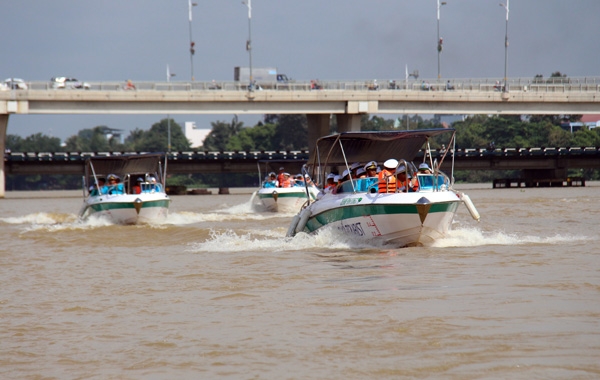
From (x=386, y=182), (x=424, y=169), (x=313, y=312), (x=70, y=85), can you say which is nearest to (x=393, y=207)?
(x=386, y=182)

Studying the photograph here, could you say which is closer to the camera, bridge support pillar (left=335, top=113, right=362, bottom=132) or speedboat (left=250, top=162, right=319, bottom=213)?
speedboat (left=250, top=162, right=319, bottom=213)

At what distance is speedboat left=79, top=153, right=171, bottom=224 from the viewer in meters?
29.8

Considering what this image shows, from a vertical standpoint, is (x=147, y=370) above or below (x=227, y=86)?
below

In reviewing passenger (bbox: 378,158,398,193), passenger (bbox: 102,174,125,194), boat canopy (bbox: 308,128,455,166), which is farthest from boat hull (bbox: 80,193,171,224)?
passenger (bbox: 378,158,398,193)

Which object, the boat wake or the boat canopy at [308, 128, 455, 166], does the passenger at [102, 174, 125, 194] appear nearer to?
the boat wake

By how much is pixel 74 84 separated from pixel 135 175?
32.1m

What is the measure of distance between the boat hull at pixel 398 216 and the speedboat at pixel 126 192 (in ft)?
39.3

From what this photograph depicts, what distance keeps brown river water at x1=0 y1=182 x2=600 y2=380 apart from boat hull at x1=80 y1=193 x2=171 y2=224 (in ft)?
31.4

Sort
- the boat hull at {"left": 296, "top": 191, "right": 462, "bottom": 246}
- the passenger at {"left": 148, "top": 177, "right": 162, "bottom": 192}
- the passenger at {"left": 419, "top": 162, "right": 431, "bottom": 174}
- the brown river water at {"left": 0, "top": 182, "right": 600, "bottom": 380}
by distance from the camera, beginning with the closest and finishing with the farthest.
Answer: the brown river water at {"left": 0, "top": 182, "right": 600, "bottom": 380}
the boat hull at {"left": 296, "top": 191, "right": 462, "bottom": 246}
the passenger at {"left": 419, "top": 162, "right": 431, "bottom": 174}
the passenger at {"left": 148, "top": 177, "right": 162, "bottom": 192}

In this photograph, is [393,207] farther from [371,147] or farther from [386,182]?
[371,147]

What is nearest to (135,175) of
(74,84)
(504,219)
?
(504,219)

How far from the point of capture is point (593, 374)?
295 inches

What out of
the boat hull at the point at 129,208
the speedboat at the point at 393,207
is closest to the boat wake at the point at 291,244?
the speedboat at the point at 393,207

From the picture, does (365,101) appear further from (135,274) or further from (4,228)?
(135,274)
